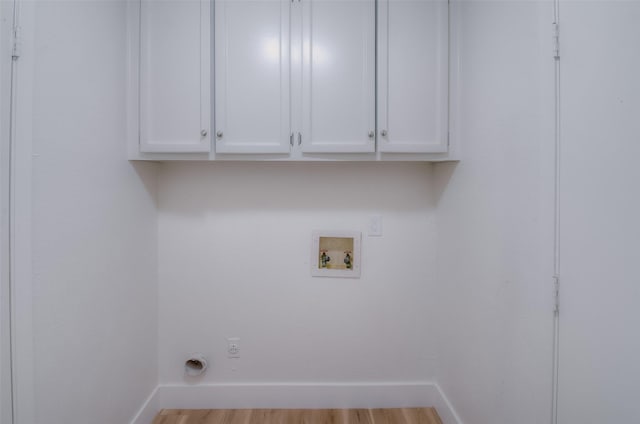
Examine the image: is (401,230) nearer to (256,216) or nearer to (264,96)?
(256,216)

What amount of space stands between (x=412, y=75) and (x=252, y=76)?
0.81 meters

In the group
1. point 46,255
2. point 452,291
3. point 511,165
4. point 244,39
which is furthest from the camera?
point 452,291

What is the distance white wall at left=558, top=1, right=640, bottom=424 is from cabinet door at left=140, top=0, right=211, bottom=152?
1.48 metres

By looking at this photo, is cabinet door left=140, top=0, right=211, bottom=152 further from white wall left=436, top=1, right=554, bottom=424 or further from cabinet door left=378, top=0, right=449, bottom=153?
white wall left=436, top=1, right=554, bottom=424

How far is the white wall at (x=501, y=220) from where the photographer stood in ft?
3.47

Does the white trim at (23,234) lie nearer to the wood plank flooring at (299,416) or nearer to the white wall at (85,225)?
the white wall at (85,225)

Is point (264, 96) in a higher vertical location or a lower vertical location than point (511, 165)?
higher

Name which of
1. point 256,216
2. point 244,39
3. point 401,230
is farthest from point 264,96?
point 401,230

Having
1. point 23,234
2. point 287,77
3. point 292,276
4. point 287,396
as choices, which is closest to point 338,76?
point 287,77

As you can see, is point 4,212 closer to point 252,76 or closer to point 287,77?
point 252,76

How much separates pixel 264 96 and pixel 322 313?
130cm

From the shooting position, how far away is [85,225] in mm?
1266

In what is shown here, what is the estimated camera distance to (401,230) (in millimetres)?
1977

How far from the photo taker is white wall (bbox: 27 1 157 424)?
1.07 meters
